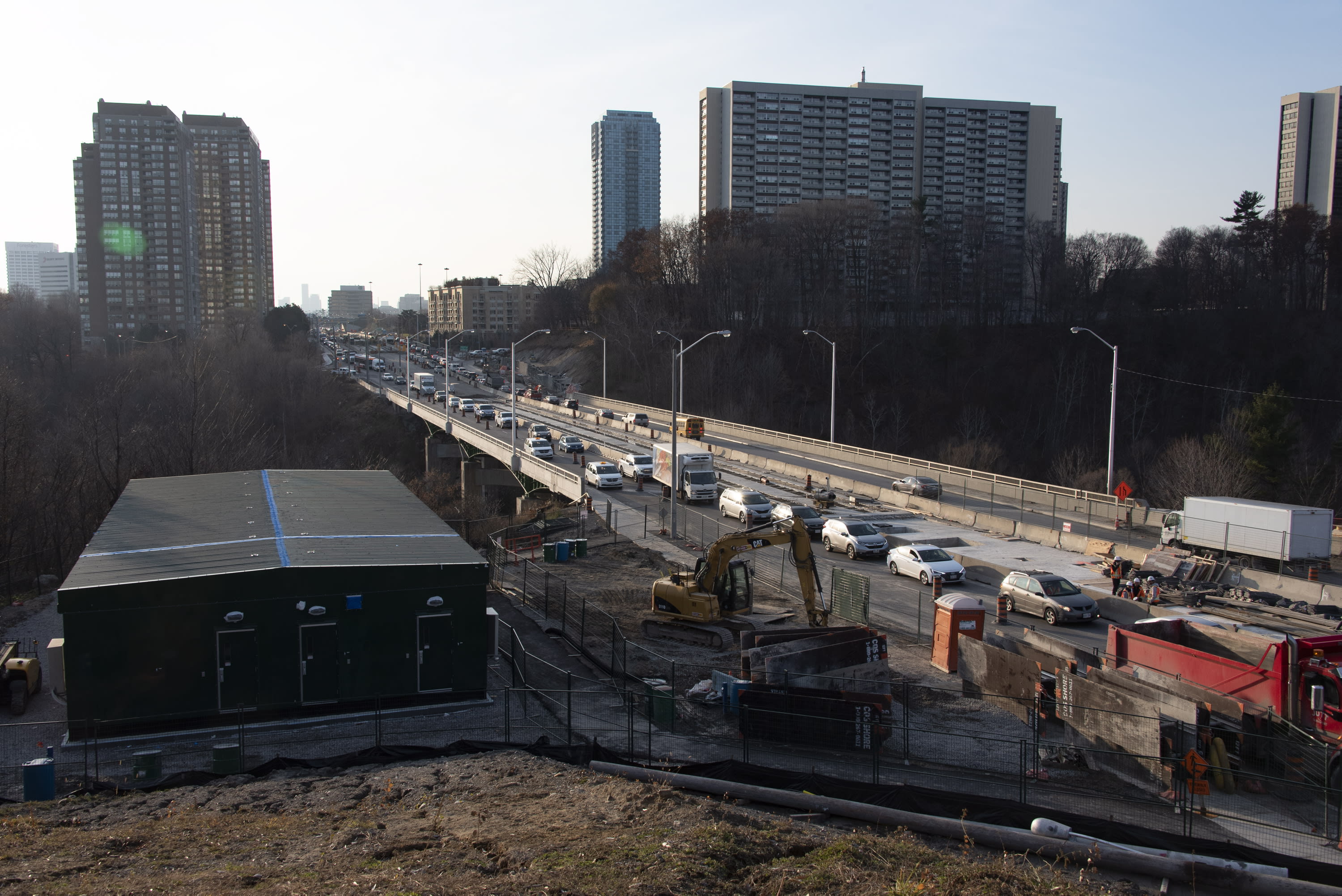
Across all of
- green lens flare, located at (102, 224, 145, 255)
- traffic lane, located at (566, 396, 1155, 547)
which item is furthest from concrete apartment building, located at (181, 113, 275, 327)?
traffic lane, located at (566, 396, 1155, 547)

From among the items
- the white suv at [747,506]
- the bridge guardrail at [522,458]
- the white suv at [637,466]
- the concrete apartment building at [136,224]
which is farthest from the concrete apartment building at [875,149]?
the white suv at [747,506]

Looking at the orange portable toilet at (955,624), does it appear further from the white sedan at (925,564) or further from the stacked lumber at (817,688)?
the white sedan at (925,564)

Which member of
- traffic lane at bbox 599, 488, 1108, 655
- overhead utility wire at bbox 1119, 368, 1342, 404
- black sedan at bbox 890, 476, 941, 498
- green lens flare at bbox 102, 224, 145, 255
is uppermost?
green lens flare at bbox 102, 224, 145, 255

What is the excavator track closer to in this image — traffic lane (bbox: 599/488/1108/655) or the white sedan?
traffic lane (bbox: 599/488/1108/655)

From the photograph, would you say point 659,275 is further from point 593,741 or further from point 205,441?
point 593,741

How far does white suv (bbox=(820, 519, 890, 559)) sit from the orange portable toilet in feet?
41.8

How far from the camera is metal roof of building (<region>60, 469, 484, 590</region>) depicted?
18219 mm

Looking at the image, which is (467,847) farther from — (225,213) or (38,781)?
(225,213)

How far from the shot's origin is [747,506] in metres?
39.5

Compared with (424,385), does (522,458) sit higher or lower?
lower

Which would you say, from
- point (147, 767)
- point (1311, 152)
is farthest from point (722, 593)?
point (1311, 152)

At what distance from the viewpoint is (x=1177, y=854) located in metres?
10.1

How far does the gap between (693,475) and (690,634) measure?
22026 mm

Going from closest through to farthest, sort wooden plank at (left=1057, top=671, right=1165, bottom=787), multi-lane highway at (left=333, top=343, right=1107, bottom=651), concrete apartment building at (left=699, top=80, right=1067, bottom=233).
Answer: wooden plank at (left=1057, top=671, right=1165, bottom=787), multi-lane highway at (left=333, top=343, right=1107, bottom=651), concrete apartment building at (left=699, top=80, right=1067, bottom=233)
